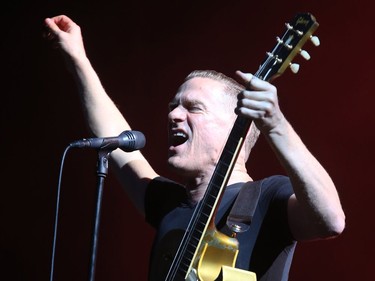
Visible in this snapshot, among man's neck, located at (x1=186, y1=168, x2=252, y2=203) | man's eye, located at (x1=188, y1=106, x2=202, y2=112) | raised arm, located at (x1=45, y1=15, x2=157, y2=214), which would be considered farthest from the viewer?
raised arm, located at (x1=45, y1=15, x2=157, y2=214)

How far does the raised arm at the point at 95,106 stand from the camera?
2529 mm

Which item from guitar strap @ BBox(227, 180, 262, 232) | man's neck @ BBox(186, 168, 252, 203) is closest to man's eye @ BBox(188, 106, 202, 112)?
man's neck @ BBox(186, 168, 252, 203)

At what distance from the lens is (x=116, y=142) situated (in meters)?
1.95

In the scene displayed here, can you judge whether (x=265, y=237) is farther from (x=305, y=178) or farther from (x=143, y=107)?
(x=143, y=107)

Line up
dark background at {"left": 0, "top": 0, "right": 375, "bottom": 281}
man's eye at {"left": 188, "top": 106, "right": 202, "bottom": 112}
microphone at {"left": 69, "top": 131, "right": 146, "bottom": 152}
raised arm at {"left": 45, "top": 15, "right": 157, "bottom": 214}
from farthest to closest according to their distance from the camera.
A: dark background at {"left": 0, "top": 0, "right": 375, "bottom": 281}
raised arm at {"left": 45, "top": 15, "right": 157, "bottom": 214}
man's eye at {"left": 188, "top": 106, "right": 202, "bottom": 112}
microphone at {"left": 69, "top": 131, "right": 146, "bottom": 152}

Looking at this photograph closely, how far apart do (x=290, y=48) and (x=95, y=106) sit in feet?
3.10

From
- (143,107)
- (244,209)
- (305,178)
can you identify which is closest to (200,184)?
(244,209)

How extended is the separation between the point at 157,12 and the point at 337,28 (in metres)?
0.95

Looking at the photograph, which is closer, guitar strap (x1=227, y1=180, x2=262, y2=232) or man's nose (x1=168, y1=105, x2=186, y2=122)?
guitar strap (x1=227, y1=180, x2=262, y2=232)

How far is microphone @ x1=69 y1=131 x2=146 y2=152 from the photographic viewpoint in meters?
1.92

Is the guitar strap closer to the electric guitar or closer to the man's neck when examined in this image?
the electric guitar

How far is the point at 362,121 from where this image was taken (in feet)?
9.18

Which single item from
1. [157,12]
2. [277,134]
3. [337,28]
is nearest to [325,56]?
[337,28]

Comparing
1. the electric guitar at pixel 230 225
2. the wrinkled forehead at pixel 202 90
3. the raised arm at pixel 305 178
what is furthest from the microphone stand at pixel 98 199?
the wrinkled forehead at pixel 202 90
